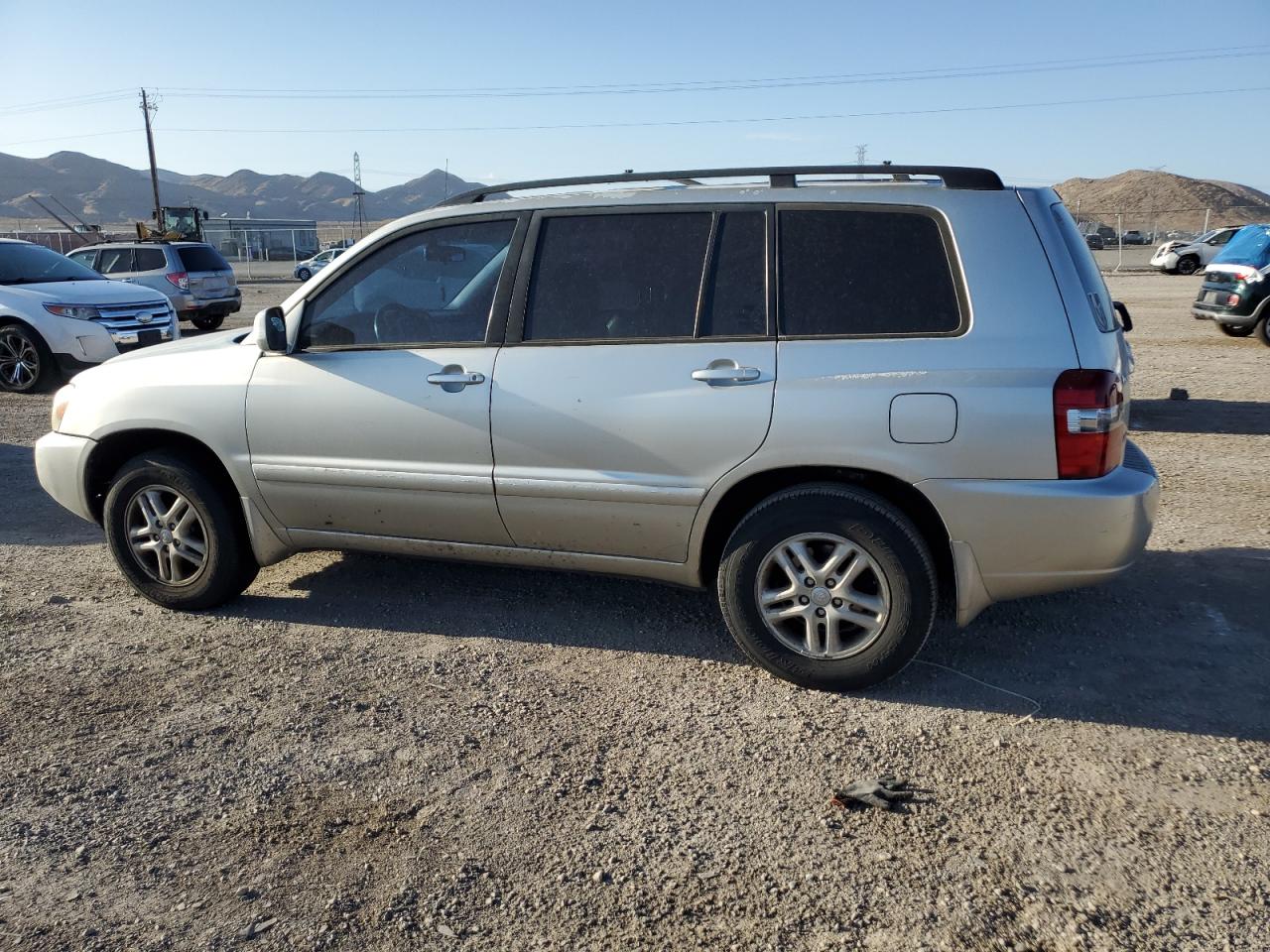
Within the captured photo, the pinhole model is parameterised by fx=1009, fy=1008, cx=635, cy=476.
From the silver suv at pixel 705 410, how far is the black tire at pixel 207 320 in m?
15.5

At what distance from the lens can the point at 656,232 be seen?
405 cm

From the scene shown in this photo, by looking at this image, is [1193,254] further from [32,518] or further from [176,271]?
[32,518]

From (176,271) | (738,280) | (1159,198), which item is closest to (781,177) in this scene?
(738,280)

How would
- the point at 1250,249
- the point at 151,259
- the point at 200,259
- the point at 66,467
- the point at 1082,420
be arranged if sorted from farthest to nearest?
the point at 200,259, the point at 151,259, the point at 1250,249, the point at 66,467, the point at 1082,420

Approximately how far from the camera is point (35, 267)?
40.5 ft

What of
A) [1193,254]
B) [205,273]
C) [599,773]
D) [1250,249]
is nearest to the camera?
[599,773]

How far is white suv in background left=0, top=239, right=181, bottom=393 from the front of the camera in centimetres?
1156

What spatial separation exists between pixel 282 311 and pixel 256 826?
2.36m

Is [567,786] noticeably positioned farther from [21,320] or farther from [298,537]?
[21,320]

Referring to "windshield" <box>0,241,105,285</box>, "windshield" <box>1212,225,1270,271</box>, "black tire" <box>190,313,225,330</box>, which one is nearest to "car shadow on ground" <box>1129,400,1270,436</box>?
"windshield" <box>1212,225,1270,271</box>

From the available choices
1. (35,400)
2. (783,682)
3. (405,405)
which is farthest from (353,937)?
(35,400)

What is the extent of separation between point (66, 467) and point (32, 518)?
205cm

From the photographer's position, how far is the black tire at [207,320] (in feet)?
62.3

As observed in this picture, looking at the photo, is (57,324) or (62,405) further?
(57,324)
